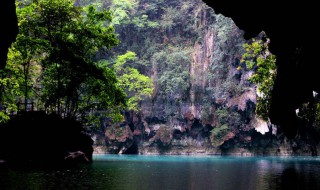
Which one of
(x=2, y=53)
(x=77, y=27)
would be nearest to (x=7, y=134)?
(x=77, y=27)

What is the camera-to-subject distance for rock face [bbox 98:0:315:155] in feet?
179

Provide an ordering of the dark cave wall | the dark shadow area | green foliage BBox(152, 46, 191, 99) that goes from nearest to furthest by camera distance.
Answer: the dark cave wall, the dark shadow area, green foliage BBox(152, 46, 191, 99)

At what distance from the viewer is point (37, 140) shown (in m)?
26.7

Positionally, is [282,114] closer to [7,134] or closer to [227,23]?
[7,134]

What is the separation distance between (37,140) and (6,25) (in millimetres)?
18570

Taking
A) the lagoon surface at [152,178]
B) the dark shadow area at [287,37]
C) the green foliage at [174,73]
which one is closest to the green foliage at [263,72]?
the dark shadow area at [287,37]

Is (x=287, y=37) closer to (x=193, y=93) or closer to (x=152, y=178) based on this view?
(x=152, y=178)

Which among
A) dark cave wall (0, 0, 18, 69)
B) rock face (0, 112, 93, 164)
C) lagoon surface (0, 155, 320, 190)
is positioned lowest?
lagoon surface (0, 155, 320, 190)

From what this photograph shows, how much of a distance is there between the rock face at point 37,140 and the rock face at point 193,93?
32229 millimetres

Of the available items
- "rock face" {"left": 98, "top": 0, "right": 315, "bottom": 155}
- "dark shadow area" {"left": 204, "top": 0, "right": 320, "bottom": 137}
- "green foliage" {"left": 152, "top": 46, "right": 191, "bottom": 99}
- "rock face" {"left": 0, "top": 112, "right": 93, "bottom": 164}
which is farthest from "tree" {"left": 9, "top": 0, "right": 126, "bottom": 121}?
"green foliage" {"left": 152, "top": 46, "right": 191, "bottom": 99}

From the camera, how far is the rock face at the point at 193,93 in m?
54.4

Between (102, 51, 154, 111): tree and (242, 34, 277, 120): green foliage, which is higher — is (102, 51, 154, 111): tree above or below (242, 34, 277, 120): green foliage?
above

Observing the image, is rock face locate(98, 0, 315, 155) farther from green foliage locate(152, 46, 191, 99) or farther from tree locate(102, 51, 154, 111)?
tree locate(102, 51, 154, 111)

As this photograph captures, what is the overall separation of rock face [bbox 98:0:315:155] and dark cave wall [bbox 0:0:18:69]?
45675 millimetres
